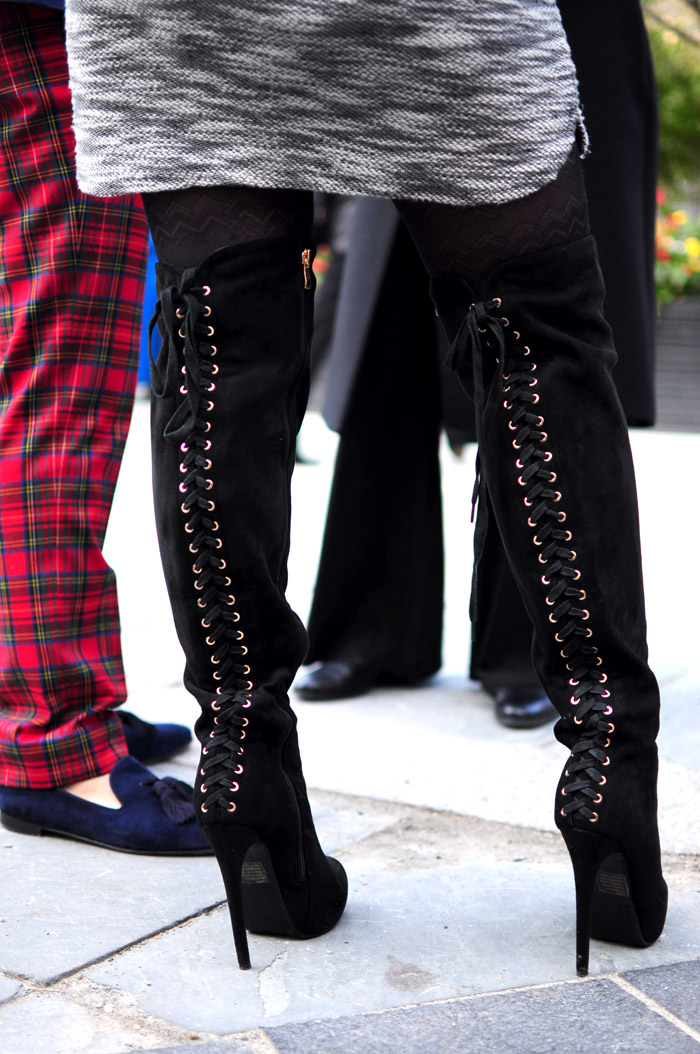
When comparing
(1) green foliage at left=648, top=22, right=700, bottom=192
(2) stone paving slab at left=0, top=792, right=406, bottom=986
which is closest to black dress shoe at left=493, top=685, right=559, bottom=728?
(2) stone paving slab at left=0, top=792, right=406, bottom=986

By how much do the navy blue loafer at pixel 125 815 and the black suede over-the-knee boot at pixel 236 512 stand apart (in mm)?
345

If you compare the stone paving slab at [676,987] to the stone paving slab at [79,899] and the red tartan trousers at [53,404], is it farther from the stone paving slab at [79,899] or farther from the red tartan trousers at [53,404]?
the red tartan trousers at [53,404]

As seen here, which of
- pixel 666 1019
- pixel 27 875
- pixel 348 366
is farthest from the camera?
pixel 348 366

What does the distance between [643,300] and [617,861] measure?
44.7 inches

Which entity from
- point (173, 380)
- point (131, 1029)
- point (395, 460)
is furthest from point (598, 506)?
point (395, 460)

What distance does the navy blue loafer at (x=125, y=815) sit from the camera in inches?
59.4

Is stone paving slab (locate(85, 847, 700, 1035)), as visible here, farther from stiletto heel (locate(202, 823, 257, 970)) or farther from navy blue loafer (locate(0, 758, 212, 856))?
navy blue loafer (locate(0, 758, 212, 856))

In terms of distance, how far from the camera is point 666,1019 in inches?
42.6

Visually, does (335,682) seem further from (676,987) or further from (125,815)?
(676,987)

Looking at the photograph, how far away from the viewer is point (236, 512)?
111cm

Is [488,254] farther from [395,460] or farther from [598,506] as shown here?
[395,460]

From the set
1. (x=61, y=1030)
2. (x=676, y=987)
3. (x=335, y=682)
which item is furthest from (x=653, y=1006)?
(x=335, y=682)

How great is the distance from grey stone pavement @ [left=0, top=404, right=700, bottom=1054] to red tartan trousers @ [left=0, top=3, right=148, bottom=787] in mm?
189

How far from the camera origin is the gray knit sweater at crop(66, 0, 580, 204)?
1034 mm
